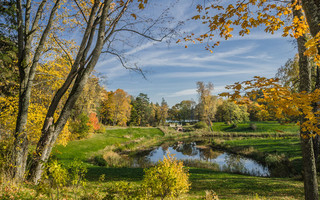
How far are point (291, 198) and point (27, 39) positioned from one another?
11.4 m

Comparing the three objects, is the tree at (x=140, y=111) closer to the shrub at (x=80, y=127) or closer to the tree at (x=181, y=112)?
the tree at (x=181, y=112)

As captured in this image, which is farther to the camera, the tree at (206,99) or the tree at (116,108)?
the tree at (116,108)

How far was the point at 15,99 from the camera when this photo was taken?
7.81m

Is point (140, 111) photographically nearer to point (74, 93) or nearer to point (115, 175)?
point (115, 175)

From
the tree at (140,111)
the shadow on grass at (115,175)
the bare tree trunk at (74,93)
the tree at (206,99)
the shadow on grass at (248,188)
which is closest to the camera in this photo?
the bare tree trunk at (74,93)

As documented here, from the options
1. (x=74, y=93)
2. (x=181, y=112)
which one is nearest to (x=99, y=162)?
(x=74, y=93)

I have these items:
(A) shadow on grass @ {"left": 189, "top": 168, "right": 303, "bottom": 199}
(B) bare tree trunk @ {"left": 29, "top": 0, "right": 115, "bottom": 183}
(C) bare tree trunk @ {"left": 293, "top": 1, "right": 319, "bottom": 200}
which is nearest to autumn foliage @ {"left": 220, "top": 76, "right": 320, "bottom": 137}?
(C) bare tree trunk @ {"left": 293, "top": 1, "right": 319, "bottom": 200}

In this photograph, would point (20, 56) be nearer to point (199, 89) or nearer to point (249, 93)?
point (249, 93)

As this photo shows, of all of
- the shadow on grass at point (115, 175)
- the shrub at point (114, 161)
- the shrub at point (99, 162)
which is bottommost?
the shrub at point (114, 161)

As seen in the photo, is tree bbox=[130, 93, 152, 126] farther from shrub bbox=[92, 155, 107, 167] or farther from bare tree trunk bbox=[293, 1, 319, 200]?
bare tree trunk bbox=[293, 1, 319, 200]

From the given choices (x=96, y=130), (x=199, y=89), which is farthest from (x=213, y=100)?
(x=96, y=130)

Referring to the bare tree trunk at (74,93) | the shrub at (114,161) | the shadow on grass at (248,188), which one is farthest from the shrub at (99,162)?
the bare tree trunk at (74,93)

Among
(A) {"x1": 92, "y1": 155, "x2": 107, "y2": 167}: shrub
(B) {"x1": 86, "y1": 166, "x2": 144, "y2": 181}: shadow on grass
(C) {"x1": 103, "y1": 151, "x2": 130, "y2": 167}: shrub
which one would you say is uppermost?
(B) {"x1": 86, "y1": 166, "x2": 144, "y2": 181}: shadow on grass

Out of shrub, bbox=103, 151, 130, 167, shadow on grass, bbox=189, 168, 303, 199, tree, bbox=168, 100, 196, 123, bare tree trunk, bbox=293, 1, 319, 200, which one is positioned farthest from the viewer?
tree, bbox=168, 100, 196, 123
